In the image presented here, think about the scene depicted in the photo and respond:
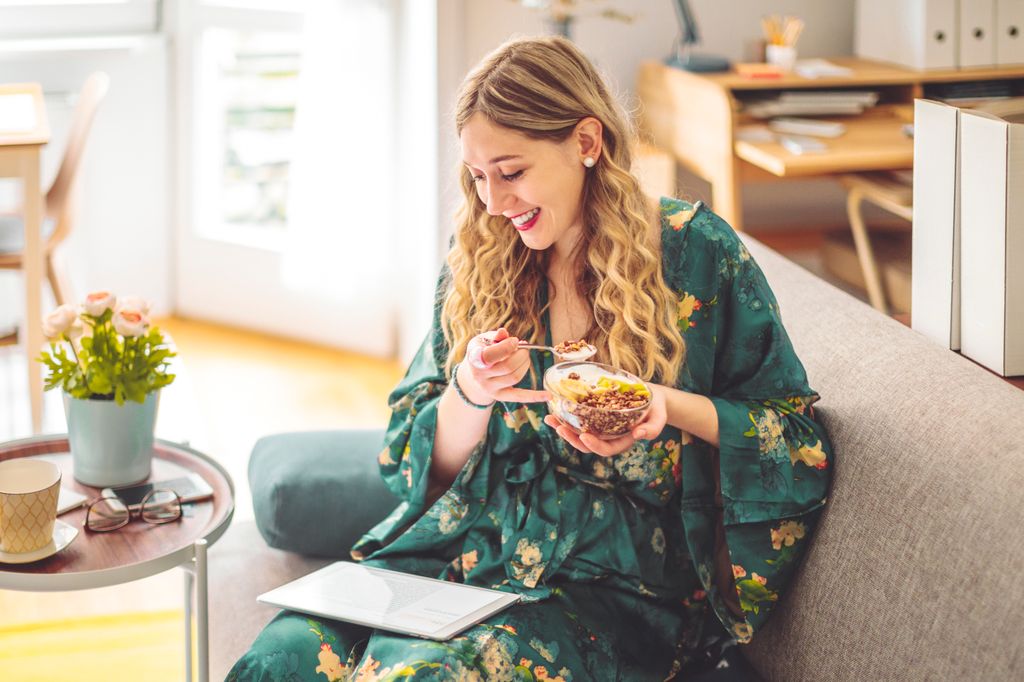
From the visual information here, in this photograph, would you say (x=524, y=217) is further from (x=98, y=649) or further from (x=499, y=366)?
(x=98, y=649)

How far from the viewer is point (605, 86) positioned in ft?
5.16

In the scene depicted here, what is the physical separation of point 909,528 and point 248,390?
8.76ft

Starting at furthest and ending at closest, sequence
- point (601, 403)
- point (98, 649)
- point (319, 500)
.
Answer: point (98, 649), point (319, 500), point (601, 403)

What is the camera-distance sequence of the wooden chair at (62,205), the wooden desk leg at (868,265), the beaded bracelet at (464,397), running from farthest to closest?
the wooden chair at (62,205), the wooden desk leg at (868,265), the beaded bracelet at (464,397)

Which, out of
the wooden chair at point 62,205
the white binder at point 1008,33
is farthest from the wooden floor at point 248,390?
the white binder at point 1008,33

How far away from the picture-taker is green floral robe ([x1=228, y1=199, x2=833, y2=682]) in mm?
1463

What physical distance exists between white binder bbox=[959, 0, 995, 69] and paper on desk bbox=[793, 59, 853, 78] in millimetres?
299

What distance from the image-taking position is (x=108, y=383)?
67.4 inches

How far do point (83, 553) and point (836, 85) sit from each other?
8.03 feet

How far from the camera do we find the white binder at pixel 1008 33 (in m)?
3.16

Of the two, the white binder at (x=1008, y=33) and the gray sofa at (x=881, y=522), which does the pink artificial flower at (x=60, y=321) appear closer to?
the gray sofa at (x=881, y=522)

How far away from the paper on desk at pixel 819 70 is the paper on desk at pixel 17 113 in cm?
205

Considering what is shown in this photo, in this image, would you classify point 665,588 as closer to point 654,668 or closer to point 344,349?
point 654,668

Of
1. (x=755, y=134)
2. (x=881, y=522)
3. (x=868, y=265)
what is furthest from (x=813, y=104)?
(x=881, y=522)
